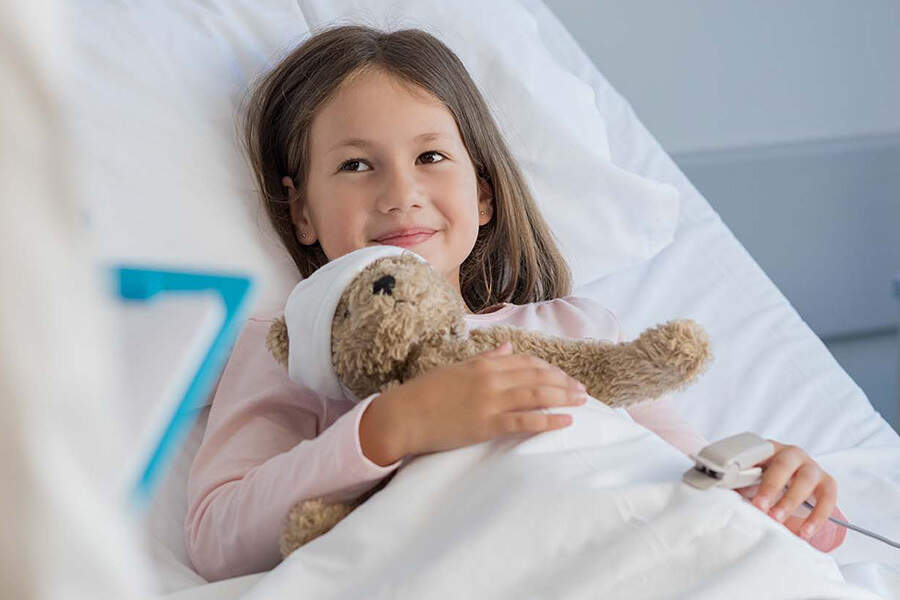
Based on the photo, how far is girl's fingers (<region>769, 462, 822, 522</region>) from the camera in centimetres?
90

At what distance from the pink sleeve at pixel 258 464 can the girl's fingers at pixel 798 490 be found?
31 centimetres

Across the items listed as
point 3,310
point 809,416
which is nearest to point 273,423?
point 809,416

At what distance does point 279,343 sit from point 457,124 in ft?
1.33

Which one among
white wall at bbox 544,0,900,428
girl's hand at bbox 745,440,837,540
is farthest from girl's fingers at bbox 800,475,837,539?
white wall at bbox 544,0,900,428

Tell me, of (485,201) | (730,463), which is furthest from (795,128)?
(730,463)

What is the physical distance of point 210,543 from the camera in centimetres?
93

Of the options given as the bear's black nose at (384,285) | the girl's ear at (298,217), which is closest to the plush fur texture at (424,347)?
the bear's black nose at (384,285)

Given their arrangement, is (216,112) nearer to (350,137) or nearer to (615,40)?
(350,137)

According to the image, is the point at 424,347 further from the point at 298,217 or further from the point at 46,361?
the point at 46,361

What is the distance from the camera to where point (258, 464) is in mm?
970

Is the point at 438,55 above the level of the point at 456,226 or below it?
above

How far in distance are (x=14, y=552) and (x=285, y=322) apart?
0.67 meters

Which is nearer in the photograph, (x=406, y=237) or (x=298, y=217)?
(x=406, y=237)

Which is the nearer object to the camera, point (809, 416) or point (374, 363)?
point (374, 363)
